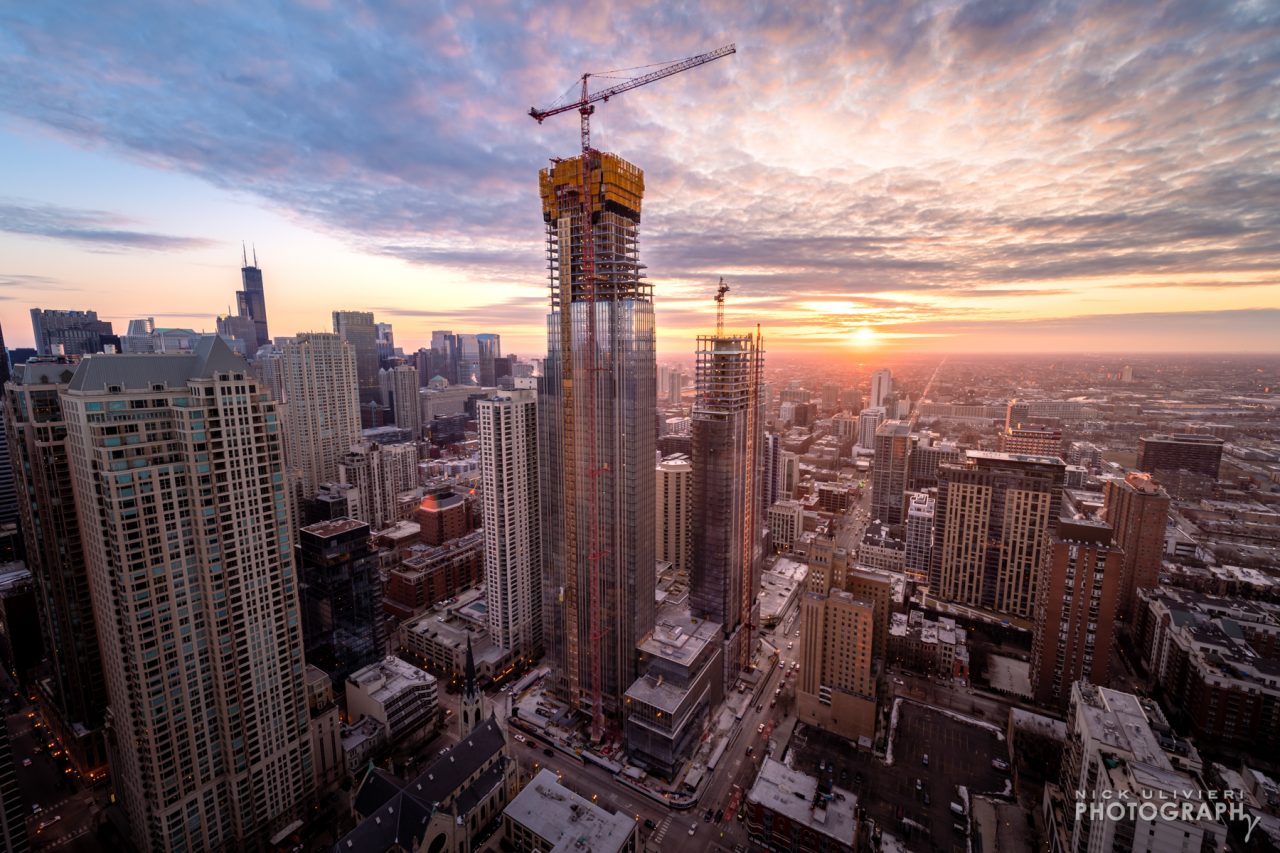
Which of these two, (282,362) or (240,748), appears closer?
(240,748)

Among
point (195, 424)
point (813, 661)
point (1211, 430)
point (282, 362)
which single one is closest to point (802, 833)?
point (813, 661)

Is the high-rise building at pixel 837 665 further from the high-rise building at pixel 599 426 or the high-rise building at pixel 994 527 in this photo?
the high-rise building at pixel 994 527

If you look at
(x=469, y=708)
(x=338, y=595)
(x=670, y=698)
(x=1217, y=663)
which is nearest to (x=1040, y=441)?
(x=1217, y=663)

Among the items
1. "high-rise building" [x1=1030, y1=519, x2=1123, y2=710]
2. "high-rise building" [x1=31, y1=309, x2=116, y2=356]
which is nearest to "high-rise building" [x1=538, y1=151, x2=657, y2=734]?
"high-rise building" [x1=1030, y1=519, x2=1123, y2=710]

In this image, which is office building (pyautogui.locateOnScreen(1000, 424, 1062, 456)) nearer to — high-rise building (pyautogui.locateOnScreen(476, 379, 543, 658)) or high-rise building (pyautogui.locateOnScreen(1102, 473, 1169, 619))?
high-rise building (pyautogui.locateOnScreen(1102, 473, 1169, 619))

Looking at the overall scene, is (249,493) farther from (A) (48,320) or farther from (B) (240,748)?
(A) (48,320)

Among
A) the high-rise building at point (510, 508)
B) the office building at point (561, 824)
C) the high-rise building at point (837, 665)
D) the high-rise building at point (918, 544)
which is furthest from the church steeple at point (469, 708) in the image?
the high-rise building at point (918, 544)
